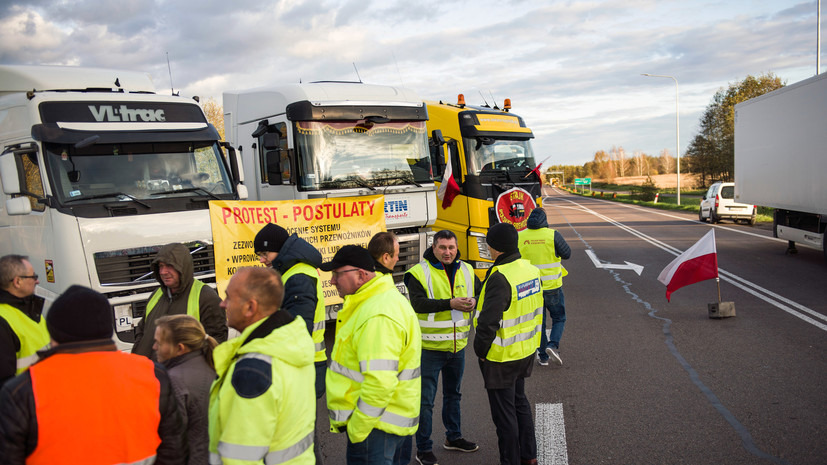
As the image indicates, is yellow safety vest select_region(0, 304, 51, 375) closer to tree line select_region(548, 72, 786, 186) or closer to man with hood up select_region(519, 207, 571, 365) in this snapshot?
man with hood up select_region(519, 207, 571, 365)

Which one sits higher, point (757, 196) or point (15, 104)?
point (15, 104)

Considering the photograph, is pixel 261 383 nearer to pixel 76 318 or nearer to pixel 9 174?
pixel 76 318

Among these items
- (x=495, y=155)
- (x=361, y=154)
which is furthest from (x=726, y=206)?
(x=361, y=154)

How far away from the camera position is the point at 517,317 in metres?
4.65

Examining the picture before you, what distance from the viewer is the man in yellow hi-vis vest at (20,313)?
160 inches

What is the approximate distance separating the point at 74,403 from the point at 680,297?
11.0 meters

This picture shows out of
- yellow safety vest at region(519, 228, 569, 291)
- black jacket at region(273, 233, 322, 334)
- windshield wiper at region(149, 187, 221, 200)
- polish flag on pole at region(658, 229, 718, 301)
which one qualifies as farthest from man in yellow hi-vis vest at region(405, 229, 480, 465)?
polish flag on pole at region(658, 229, 718, 301)

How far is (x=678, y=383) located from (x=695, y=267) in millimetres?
3150

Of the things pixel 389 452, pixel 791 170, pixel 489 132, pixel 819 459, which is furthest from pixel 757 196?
pixel 389 452

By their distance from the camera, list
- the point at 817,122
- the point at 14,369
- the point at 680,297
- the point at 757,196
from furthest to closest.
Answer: the point at 757,196 < the point at 817,122 < the point at 680,297 < the point at 14,369

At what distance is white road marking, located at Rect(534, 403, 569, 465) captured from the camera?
A: 16.2 feet

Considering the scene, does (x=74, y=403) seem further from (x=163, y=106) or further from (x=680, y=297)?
(x=680, y=297)

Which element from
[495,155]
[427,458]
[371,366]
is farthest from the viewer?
[495,155]

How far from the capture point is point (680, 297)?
1146cm
